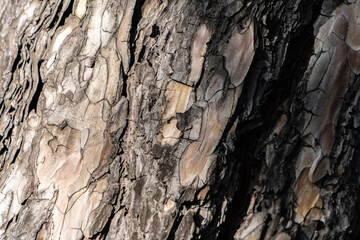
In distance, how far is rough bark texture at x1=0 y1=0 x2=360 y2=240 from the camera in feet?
3.94

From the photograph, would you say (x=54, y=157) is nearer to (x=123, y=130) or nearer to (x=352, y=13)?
(x=123, y=130)

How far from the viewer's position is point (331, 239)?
1.30 metres

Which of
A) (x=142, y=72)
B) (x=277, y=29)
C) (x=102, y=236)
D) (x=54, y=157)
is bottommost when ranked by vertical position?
(x=102, y=236)

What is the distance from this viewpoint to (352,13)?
1.32 meters

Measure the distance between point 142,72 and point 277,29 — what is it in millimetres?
362

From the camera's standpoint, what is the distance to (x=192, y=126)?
3.95 feet

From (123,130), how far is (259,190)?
381mm

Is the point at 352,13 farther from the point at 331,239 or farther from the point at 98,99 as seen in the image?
the point at 98,99

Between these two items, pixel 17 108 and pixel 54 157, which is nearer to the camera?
pixel 54 157

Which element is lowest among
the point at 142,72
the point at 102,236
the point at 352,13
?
the point at 102,236

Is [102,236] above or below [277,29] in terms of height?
below

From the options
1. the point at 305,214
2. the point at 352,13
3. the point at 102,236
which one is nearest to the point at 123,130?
the point at 102,236

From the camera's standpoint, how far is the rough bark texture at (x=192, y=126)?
1.20 m

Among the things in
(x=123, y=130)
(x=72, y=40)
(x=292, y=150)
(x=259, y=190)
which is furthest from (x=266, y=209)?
(x=72, y=40)
